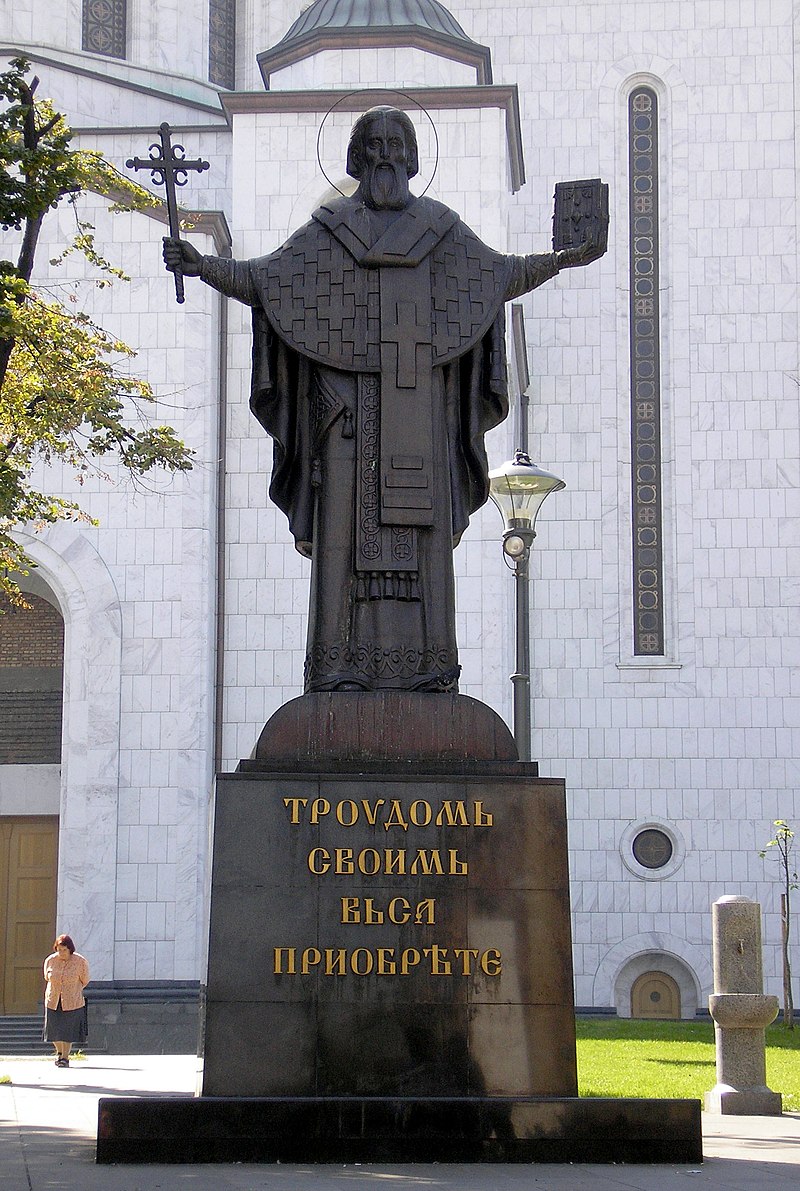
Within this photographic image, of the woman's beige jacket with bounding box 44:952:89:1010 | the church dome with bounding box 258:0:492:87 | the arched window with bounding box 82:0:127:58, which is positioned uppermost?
the arched window with bounding box 82:0:127:58

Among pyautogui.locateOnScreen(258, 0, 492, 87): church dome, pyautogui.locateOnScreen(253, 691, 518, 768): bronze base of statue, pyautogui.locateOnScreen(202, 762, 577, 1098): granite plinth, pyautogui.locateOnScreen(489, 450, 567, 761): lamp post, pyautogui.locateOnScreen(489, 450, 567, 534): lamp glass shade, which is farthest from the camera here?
pyautogui.locateOnScreen(258, 0, 492, 87): church dome

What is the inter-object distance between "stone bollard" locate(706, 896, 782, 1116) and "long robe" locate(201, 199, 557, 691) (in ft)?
13.2

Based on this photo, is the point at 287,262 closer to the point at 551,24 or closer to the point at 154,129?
the point at 154,129

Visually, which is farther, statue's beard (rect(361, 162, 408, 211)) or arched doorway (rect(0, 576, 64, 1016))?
arched doorway (rect(0, 576, 64, 1016))

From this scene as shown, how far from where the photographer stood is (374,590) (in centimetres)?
845

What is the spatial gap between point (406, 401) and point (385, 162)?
4.25ft

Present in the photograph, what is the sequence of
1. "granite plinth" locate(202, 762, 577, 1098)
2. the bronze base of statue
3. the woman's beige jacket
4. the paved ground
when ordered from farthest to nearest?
the woman's beige jacket → the bronze base of statue → "granite plinth" locate(202, 762, 577, 1098) → the paved ground

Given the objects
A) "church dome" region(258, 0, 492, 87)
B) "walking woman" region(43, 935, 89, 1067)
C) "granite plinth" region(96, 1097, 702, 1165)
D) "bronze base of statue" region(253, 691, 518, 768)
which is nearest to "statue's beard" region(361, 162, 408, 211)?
"bronze base of statue" region(253, 691, 518, 768)

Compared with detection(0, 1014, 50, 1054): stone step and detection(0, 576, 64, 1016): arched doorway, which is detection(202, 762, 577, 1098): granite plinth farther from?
detection(0, 576, 64, 1016): arched doorway

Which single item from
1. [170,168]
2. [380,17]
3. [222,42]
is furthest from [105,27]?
[170,168]

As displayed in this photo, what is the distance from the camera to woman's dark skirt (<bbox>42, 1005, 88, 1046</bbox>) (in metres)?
17.2

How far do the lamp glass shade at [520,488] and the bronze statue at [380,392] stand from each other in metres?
5.71

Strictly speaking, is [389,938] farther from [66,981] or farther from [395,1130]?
[66,981]

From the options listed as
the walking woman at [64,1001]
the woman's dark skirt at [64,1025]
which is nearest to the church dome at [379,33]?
the walking woman at [64,1001]
